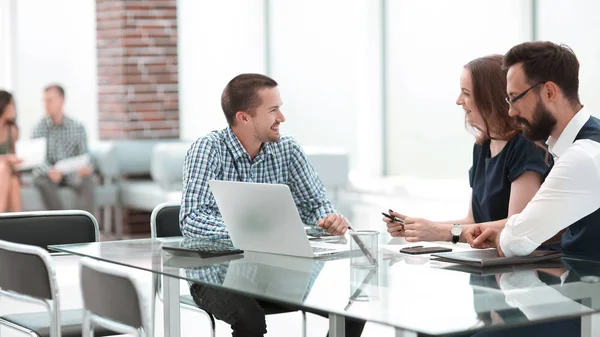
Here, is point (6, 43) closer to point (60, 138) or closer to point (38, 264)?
point (60, 138)

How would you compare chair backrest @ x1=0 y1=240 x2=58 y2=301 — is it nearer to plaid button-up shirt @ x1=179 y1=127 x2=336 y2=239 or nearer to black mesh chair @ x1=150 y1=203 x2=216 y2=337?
plaid button-up shirt @ x1=179 y1=127 x2=336 y2=239

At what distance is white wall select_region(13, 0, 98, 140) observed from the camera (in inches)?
360

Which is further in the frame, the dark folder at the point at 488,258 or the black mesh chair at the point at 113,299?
the dark folder at the point at 488,258

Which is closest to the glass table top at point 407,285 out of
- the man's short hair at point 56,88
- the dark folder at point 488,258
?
the dark folder at point 488,258

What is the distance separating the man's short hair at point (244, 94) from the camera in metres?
3.73

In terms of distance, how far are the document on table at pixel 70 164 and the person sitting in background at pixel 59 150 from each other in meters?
0.03

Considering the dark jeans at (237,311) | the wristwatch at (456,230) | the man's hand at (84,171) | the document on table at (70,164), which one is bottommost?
the dark jeans at (237,311)

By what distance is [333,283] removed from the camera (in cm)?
246

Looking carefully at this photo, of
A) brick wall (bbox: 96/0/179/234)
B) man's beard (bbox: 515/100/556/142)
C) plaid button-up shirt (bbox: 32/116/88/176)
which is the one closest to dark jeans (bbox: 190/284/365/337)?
man's beard (bbox: 515/100/556/142)

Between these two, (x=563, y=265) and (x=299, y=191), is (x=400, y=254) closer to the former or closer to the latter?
(x=563, y=265)

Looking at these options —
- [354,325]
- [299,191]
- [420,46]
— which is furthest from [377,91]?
[354,325]

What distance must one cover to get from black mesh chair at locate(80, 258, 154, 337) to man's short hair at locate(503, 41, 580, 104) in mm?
1252

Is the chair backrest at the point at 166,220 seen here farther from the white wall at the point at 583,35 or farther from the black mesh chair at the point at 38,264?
the white wall at the point at 583,35

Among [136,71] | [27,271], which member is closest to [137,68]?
[136,71]
